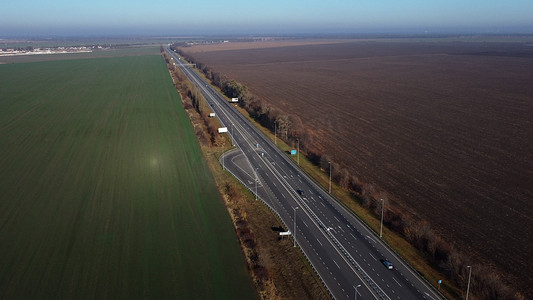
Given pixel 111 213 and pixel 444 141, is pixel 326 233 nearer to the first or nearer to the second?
pixel 111 213

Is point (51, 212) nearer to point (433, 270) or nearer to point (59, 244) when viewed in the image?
point (59, 244)

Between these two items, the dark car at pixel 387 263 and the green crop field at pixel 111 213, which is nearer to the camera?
the green crop field at pixel 111 213

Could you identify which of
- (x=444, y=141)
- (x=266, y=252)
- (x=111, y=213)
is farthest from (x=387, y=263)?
(x=444, y=141)

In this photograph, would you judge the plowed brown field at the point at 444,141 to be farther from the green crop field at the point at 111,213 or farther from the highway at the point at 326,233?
the green crop field at the point at 111,213

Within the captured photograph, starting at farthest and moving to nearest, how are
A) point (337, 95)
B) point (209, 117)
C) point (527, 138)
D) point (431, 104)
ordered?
point (337, 95) < point (431, 104) < point (209, 117) < point (527, 138)

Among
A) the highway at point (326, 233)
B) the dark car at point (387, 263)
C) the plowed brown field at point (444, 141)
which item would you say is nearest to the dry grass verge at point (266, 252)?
the highway at point (326, 233)

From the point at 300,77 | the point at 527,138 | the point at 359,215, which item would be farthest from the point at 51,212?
the point at 300,77
